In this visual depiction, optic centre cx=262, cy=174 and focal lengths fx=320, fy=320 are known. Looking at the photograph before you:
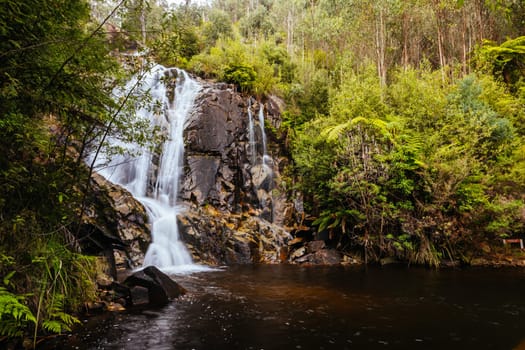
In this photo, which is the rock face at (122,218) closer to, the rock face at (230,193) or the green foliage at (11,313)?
the rock face at (230,193)

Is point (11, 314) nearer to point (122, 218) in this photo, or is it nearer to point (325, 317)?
point (325, 317)

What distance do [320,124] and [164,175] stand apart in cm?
821

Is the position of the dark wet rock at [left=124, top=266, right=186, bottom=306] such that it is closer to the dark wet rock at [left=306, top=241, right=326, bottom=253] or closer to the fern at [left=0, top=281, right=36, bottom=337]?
the fern at [left=0, top=281, right=36, bottom=337]

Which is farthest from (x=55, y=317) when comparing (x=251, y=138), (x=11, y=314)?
(x=251, y=138)

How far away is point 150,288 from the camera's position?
23.6ft

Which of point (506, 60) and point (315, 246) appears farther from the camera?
point (506, 60)

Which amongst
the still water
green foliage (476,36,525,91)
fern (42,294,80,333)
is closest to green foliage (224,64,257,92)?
the still water

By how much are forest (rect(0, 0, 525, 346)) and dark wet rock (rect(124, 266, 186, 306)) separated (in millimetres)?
1157

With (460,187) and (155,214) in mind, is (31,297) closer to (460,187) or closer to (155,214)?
(155,214)

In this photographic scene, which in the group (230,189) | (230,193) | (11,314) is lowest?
(11,314)

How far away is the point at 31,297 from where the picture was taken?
447cm

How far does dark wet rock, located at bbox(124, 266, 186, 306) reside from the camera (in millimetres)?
7035

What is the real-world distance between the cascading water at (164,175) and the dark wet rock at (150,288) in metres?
4.20

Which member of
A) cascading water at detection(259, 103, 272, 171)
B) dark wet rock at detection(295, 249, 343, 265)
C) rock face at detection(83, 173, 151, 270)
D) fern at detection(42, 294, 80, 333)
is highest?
cascading water at detection(259, 103, 272, 171)
